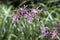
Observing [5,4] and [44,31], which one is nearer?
[44,31]

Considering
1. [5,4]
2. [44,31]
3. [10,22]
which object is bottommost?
[44,31]

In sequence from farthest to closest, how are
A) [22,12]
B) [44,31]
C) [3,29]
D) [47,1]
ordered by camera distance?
[47,1] < [3,29] < [22,12] < [44,31]

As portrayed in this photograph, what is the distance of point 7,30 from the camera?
3053 mm

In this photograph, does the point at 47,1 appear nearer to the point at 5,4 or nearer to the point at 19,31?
the point at 5,4

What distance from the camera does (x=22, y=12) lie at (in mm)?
2350

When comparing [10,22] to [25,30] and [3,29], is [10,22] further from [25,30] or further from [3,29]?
[25,30]

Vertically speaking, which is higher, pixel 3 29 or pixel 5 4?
pixel 5 4

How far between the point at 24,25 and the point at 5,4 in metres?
1.82

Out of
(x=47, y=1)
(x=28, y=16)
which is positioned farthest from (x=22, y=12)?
(x=47, y=1)

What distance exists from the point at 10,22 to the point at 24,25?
16.1 inches

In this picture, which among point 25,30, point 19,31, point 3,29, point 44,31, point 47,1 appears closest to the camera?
point 44,31

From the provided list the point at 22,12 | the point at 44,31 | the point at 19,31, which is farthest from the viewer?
the point at 19,31

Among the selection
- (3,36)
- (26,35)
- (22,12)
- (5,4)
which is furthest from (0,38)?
(5,4)

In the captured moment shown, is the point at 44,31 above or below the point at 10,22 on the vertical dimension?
below
